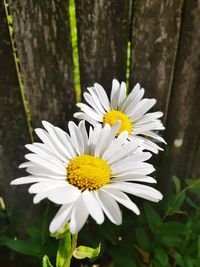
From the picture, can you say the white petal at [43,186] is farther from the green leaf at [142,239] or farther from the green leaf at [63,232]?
the green leaf at [142,239]

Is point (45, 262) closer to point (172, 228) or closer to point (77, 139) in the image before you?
point (77, 139)

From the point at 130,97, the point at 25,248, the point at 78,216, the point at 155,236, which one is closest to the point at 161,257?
the point at 155,236

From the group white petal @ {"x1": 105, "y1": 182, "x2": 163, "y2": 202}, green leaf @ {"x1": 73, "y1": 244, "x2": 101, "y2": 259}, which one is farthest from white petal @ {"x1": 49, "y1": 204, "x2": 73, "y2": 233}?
green leaf @ {"x1": 73, "y1": 244, "x2": 101, "y2": 259}

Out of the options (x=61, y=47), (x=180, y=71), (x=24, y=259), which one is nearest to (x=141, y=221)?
(x=24, y=259)

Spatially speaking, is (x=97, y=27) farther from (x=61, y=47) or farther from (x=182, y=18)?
(x=182, y=18)

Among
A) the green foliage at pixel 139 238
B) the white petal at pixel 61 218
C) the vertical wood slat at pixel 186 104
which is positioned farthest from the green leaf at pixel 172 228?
the white petal at pixel 61 218

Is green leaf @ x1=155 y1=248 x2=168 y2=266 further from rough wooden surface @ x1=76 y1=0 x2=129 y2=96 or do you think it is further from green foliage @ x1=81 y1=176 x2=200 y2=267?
rough wooden surface @ x1=76 y1=0 x2=129 y2=96
